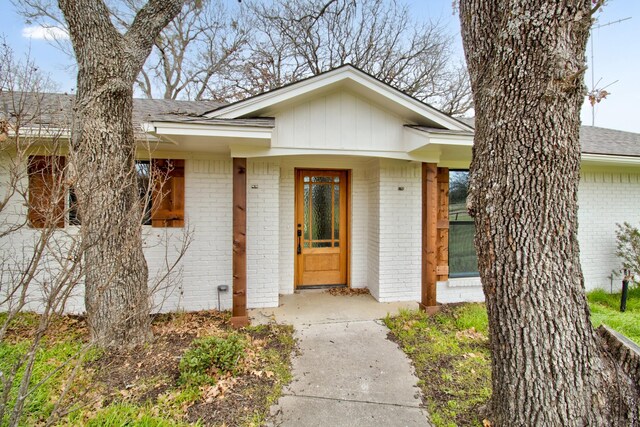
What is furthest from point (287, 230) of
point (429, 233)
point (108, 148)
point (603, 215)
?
point (603, 215)

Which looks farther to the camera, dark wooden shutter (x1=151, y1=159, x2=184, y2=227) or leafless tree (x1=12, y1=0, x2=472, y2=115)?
leafless tree (x1=12, y1=0, x2=472, y2=115)

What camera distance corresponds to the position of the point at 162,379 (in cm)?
303

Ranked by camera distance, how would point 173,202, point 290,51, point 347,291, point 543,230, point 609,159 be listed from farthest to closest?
1. point 290,51
2. point 347,291
3. point 609,159
4. point 173,202
5. point 543,230

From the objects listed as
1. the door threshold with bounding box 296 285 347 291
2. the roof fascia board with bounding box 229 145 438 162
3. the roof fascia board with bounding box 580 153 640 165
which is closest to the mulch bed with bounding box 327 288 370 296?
the door threshold with bounding box 296 285 347 291

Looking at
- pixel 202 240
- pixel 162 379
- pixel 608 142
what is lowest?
pixel 162 379

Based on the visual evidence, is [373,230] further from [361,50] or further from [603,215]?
[361,50]

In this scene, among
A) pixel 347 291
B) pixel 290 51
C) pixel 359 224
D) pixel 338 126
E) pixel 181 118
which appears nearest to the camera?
pixel 181 118

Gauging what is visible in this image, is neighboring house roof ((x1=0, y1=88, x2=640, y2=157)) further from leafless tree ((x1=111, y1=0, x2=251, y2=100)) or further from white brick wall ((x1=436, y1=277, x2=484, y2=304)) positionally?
leafless tree ((x1=111, y1=0, x2=251, y2=100))

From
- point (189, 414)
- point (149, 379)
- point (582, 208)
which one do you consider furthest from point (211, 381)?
point (582, 208)

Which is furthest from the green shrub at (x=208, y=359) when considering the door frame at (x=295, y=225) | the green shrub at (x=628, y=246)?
the green shrub at (x=628, y=246)

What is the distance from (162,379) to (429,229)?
411 centimetres

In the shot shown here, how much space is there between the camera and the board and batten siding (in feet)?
15.0

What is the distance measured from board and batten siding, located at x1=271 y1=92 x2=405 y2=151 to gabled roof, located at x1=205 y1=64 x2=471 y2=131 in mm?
158

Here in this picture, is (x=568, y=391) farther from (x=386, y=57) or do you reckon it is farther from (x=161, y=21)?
(x=386, y=57)
